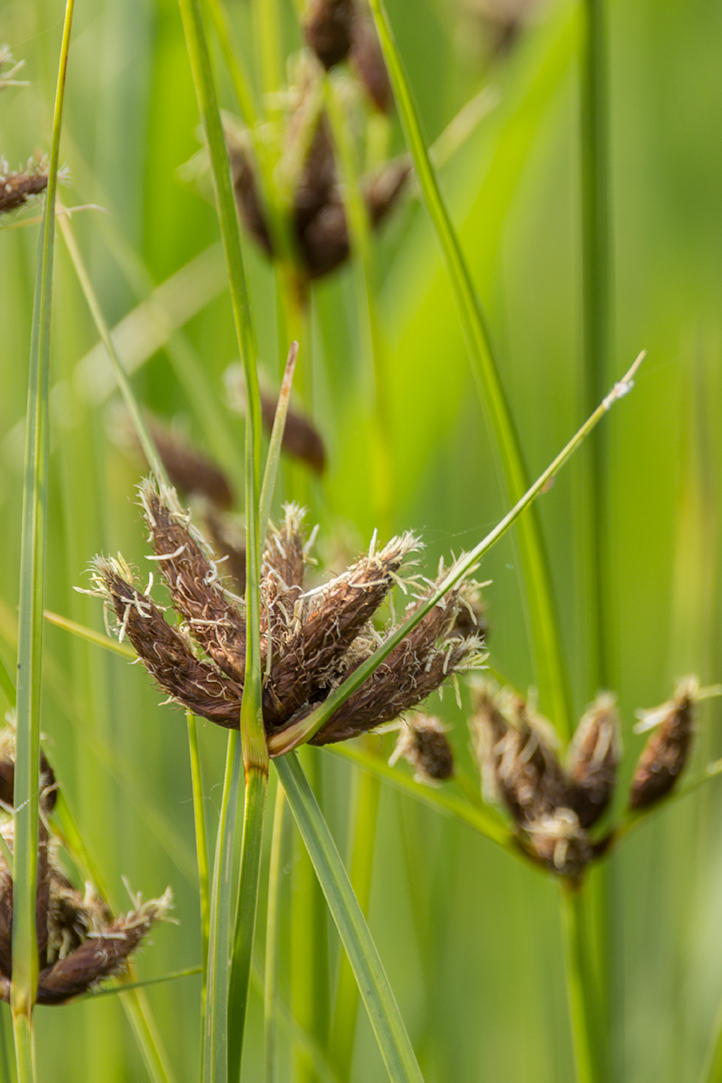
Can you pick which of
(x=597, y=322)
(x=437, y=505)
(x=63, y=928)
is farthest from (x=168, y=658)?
(x=437, y=505)

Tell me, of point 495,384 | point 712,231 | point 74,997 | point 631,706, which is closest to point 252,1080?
point 631,706

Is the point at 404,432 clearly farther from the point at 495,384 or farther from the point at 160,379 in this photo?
the point at 495,384

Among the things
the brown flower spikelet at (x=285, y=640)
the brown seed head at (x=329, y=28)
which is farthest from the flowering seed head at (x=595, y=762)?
the brown seed head at (x=329, y=28)

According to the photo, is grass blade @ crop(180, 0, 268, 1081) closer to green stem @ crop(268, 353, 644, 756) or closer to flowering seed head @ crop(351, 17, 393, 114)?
green stem @ crop(268, 353, 644, 756)

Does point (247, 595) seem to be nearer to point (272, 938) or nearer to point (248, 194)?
point (272, 938)

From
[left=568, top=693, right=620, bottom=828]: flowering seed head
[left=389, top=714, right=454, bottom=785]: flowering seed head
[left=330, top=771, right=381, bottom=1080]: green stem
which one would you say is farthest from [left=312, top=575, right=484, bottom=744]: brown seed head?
[left=330, top=771, right=381, bottom=1080]: green stem
